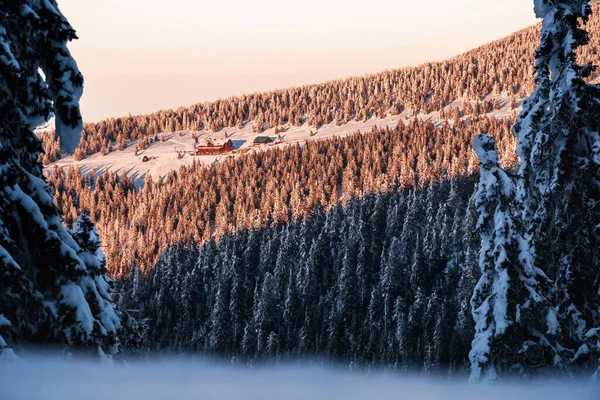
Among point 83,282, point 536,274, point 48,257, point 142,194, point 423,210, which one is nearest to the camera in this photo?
point 48,257

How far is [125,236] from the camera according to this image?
147375 millimetres

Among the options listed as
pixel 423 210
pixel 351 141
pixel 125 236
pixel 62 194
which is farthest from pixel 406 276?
pixel 62 194

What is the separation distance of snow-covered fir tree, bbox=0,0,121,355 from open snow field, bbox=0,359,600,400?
11.6 ft

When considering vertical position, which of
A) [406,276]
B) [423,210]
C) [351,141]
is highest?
A: [351,141]

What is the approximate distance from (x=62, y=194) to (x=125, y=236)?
45.3m

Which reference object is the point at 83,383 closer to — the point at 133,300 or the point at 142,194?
the point at 133,300

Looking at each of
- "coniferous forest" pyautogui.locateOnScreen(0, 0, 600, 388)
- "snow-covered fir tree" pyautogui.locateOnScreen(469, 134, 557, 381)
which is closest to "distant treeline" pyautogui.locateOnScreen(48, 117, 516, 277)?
"coniferous forest" pyautogui.locateOnScreen(0, 0, 600, 388)

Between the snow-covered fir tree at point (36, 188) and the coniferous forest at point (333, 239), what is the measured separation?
0.9 inches

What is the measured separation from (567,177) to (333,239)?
95.8 meters

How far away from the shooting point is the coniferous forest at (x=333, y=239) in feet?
24.7

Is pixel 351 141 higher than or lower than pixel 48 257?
higher

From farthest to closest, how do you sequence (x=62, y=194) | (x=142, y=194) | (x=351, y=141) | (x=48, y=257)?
(x=62, y=194) → (x=142, y=194) → (x=351, y=141) → (x=48, y=257)

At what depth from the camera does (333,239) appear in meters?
110

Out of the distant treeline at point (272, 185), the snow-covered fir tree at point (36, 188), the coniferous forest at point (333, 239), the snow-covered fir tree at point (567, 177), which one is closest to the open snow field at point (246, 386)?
the coniferous forest at point (333, 239)
